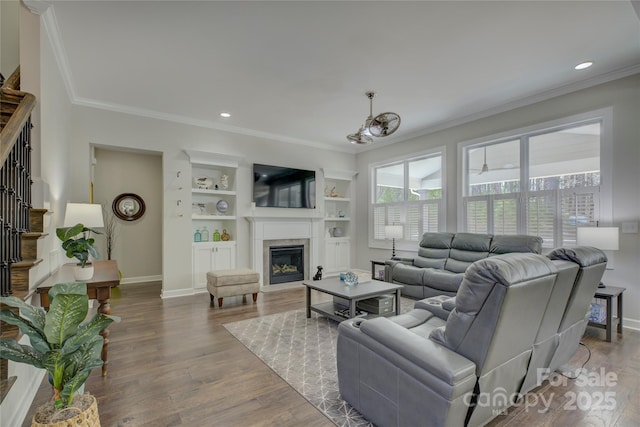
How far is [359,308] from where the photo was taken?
3.76 metres

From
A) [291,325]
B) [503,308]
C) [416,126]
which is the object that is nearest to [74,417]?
[503,308]

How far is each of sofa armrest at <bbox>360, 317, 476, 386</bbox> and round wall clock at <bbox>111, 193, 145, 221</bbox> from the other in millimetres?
5712

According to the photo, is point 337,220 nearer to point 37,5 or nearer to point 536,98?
point 536,98

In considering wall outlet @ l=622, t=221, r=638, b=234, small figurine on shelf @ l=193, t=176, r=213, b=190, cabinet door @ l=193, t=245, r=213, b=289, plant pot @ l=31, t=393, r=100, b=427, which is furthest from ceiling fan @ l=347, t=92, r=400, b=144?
→ cabinet door @ l=193, t=245, r=213, b=289

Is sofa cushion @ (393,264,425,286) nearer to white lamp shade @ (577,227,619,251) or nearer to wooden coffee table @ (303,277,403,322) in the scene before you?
wooden coffee table @ (303,277,403,322)

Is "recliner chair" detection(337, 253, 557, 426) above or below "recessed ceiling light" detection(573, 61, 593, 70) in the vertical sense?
below

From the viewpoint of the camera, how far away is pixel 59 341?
4.40ft

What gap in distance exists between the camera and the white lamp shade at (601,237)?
3.15m

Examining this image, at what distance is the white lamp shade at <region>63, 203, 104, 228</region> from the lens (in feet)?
10.1

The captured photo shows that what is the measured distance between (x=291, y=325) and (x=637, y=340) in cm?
361

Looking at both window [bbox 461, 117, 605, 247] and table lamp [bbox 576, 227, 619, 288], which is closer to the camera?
table lamp [bbox 576, 227, 619, 288]

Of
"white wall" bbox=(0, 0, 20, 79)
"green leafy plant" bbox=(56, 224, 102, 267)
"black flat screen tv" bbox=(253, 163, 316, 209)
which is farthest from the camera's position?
"black flat screen tv" bbox=(253, 163, 316, 209)

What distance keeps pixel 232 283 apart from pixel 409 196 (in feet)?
12.3

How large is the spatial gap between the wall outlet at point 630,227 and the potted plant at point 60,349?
4982 millimetres
